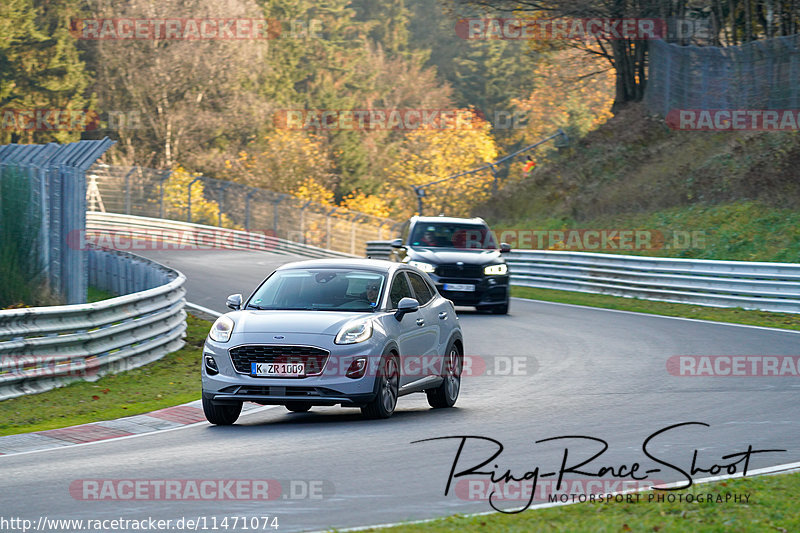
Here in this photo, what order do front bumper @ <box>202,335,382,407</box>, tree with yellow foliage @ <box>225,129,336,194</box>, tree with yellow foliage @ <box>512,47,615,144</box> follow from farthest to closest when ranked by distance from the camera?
1. tree with yellow foliage @ <box>512,47,615,144</box>
2. tree with yellow foliage @ <box>225,129,336,194</box>
3. front bumper @ <box>202,335,382,407</box>

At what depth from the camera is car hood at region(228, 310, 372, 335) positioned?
1108 cm

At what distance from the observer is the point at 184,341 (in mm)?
18609

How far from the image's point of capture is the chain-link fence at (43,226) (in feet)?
53.0

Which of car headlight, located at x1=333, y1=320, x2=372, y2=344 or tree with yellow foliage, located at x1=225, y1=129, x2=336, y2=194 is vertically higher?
car headlight, located at x1=333, y1=320, x2=372, y2=344

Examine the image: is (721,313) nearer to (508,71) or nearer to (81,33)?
(81,33)

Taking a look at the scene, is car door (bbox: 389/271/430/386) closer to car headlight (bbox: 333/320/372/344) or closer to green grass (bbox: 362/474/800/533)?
car headlight (bbox: 333/320/372/344)

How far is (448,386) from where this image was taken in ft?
41.9

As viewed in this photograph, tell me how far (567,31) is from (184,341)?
28149 mm

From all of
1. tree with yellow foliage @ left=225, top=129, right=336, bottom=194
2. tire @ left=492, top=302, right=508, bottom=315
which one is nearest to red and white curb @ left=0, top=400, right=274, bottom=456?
tire @ left=492, top=302, right=508, bottom=315

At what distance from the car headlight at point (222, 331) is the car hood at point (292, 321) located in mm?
57

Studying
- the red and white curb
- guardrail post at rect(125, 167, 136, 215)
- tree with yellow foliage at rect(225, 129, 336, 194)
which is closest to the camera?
the red and white curb

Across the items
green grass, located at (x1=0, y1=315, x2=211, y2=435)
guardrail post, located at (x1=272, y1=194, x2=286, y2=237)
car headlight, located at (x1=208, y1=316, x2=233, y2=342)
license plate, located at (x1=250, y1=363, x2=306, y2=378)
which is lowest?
guardrail post, located at (x1=272, y1=194, x2=286, y2=237)

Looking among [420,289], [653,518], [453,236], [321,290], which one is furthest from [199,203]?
[653,518]

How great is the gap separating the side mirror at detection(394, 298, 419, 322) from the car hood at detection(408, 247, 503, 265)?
11.6 meters
